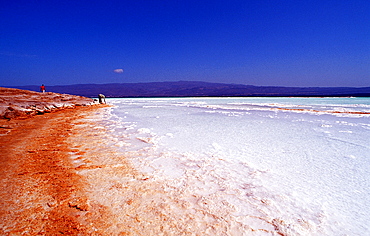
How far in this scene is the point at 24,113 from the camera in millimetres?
8742

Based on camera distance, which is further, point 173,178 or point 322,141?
point 322,141

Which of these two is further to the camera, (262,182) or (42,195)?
(262,182)

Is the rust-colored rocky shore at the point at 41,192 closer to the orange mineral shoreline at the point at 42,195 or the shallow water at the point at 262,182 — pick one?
the orange mineral shoreline at the point at 42,195

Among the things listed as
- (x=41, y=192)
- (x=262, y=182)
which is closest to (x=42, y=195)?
(x=41, y=192)

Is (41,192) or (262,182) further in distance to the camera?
(262,182)

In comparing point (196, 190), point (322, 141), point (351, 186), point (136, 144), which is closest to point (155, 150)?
point (136, 144)

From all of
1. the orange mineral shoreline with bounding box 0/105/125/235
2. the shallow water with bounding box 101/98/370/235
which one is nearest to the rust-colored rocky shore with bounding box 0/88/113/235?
the orange mineral shoreline with bounding box 0/105/125/235

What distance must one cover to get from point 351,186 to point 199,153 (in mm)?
1911

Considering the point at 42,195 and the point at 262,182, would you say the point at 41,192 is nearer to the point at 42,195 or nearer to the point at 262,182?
the point at 42,195

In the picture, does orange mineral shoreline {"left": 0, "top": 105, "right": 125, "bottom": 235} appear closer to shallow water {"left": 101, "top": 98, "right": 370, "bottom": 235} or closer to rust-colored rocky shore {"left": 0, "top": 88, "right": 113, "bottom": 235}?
rust-colored rocky shore {"left": 0, "top": 88, "right": 113, "bottom": 235}

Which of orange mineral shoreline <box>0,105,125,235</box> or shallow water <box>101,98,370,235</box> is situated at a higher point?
orange mineral shoreline <box>0,105,125,235</box>

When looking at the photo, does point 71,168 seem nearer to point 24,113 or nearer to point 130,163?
point 130,163

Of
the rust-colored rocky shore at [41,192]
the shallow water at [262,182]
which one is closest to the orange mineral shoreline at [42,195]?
the rust-colored rocky shore at [41,192]

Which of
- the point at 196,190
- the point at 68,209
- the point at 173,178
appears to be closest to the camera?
the point at 68,209
